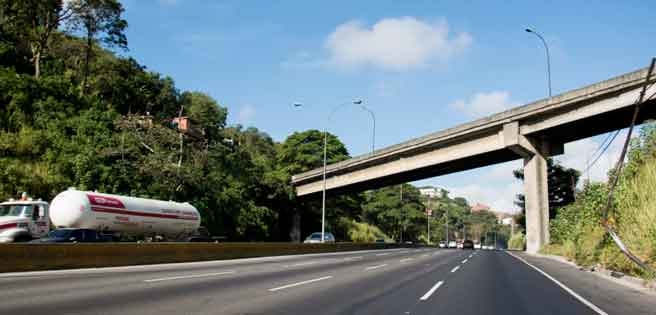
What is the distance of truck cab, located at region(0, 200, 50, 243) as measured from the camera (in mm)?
24591

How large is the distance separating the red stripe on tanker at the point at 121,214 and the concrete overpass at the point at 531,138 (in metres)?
21.7

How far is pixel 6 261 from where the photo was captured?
16.9 m

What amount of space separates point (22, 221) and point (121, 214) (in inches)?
267

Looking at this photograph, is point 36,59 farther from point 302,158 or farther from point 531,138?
point 531,138

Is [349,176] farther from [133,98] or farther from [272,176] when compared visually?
[133,98]

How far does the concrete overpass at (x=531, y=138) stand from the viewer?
119ft

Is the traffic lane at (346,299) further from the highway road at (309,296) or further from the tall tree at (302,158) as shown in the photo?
the tall tree at (302,158)

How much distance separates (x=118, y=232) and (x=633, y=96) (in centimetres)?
3204

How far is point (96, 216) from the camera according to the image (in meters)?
29.9

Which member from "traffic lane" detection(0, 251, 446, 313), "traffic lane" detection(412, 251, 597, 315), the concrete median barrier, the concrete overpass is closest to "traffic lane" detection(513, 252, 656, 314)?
"traffic lane" detection(412, 251, 597, 315)

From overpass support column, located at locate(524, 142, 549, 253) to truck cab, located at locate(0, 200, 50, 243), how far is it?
33702mm

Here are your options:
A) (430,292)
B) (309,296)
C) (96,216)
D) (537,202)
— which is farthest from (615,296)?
(537,202)

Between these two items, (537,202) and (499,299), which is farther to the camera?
(537,202)

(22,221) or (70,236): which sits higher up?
(22,221)
